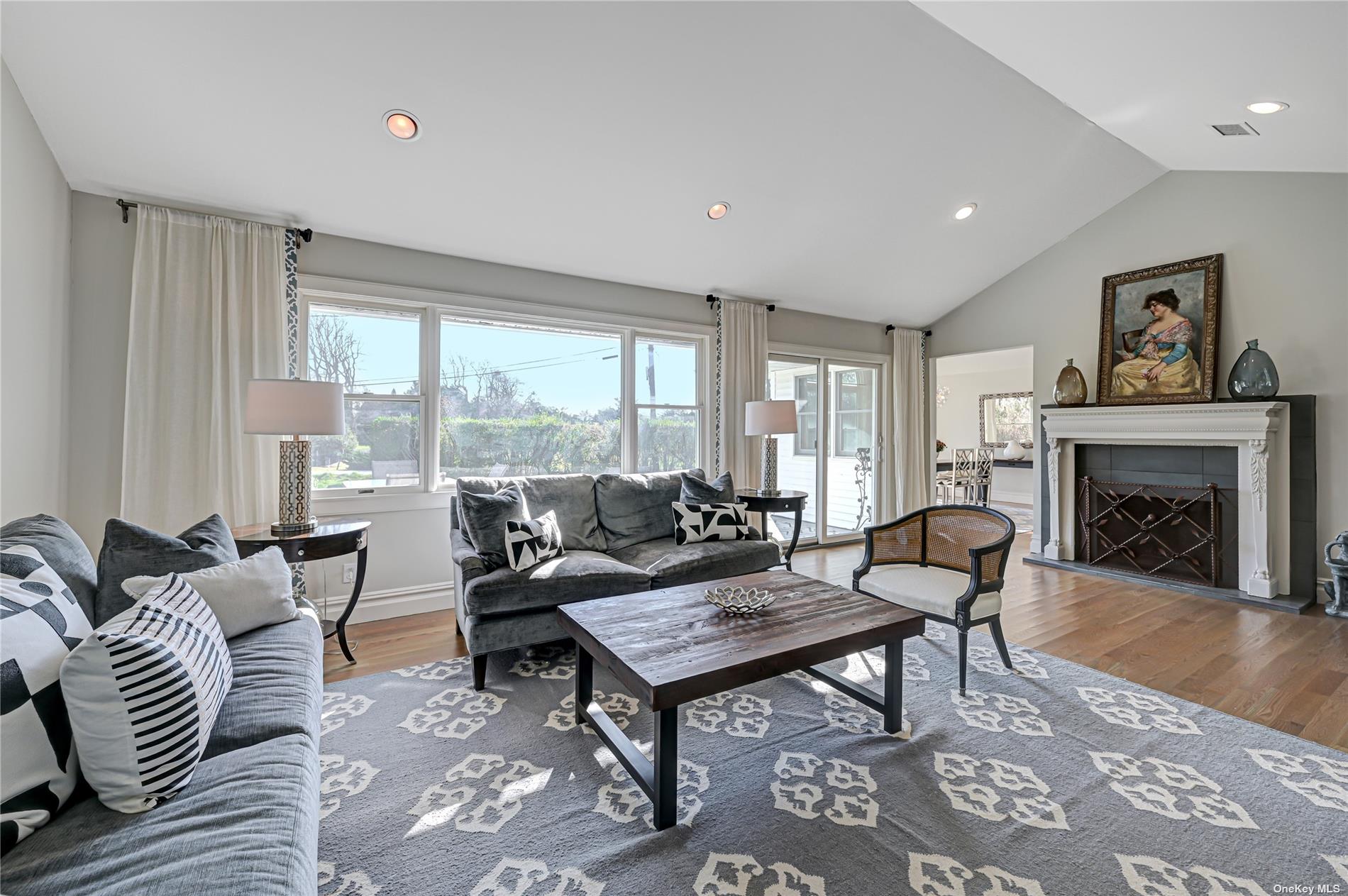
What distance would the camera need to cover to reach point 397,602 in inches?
139

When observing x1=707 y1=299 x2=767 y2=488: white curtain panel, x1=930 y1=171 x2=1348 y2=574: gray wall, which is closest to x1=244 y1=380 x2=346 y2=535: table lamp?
x1=707 y1=299 x2=767 y2=488: white curtain panel

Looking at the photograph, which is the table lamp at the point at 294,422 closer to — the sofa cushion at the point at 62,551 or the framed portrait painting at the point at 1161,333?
the sofa cushion at the point at 62,551

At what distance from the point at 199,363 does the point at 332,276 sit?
0.86m

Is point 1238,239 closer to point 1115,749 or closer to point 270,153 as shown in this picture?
point 1115,749

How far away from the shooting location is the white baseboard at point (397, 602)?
11.2 ft

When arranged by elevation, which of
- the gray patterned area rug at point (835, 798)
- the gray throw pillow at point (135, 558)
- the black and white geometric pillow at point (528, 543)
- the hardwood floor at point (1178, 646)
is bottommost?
the gray patterned area rug at point (835, 798)

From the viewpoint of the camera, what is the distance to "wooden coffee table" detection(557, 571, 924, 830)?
5.32 ft

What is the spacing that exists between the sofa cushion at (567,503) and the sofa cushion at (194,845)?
7.05 feet

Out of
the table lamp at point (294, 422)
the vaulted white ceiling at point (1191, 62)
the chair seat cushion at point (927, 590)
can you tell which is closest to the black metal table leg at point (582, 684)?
the chair seat cushion at point (927, 590)

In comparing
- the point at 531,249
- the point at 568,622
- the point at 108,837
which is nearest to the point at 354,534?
the point at 568,622

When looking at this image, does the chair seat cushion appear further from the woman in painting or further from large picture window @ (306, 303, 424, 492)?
the woman in painting

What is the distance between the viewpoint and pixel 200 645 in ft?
4.48

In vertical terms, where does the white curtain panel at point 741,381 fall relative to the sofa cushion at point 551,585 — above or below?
above

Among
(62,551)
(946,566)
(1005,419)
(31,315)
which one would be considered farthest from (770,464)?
(1005,419)
